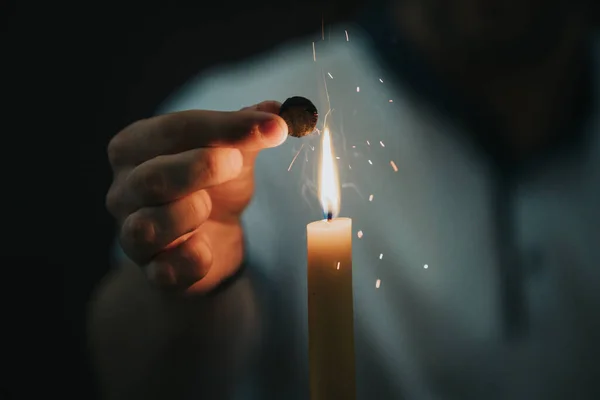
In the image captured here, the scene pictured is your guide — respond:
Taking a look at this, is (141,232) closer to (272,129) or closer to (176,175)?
(176,175)

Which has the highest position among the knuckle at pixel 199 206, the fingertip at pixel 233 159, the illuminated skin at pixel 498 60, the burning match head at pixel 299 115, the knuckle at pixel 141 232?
the illuminated skin at pixel 498 60

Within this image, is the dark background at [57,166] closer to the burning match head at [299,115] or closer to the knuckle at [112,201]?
the knuckle at [112,201]

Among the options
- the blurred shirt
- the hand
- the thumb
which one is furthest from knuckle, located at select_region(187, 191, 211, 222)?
the blurred shirt

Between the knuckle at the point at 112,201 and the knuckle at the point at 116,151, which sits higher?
the knuckle at the point at 116,151

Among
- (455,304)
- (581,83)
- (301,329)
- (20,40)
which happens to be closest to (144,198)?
(20,40)

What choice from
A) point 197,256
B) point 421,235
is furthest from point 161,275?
point 421,235

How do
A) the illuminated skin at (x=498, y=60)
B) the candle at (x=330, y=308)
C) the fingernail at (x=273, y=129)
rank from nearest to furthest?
the candle at (x=330, y=308)
the fingernail at (x=273, y=129)
the illuminated skin at (x=498, y=60)

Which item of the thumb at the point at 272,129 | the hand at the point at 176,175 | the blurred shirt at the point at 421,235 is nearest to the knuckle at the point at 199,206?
the hand at the point at 176,175

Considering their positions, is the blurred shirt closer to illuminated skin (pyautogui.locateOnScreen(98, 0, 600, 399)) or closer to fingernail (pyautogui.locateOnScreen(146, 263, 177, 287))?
illuminated skin (pyautogui.locateOnScreen(98, 0, 600, 399))
